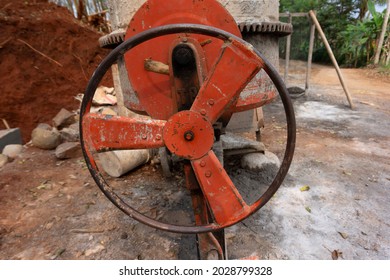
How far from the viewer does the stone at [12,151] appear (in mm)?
3142

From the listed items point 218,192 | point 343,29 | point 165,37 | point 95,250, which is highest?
point 343,29

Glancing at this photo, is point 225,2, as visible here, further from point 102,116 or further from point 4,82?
point 4,82

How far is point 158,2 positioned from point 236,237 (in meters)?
1.38

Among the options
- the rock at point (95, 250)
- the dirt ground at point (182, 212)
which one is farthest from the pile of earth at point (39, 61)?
the rock at point (95, 250)

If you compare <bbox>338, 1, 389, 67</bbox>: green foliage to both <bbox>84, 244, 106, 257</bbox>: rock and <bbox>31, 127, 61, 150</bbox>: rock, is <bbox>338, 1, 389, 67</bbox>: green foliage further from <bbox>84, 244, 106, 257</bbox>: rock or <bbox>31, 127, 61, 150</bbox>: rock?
<bbox>84, 244, 106, 257</bbox>: rock

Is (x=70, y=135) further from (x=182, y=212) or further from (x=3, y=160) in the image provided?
(x=182, y=212)

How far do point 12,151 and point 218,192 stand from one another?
3.05 meters

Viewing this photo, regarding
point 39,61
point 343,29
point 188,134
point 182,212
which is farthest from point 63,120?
point 343,29

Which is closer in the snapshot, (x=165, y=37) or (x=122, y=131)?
(x=122, y=131)

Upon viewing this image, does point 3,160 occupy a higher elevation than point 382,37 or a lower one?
lower

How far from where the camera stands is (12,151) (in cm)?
319

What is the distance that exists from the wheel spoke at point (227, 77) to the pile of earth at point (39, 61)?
14.3 ft

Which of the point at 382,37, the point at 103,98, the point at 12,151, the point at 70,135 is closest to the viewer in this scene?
the point at 12,151
